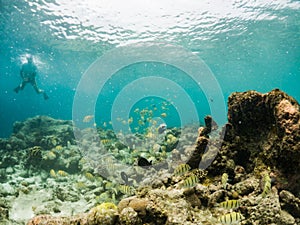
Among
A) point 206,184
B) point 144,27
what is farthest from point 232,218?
point 144,27

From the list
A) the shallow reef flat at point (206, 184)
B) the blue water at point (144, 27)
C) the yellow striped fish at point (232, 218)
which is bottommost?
the yellow striped fish at point (232, 218)

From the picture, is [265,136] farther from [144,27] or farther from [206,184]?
[144,27]

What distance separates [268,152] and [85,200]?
563 centimetres

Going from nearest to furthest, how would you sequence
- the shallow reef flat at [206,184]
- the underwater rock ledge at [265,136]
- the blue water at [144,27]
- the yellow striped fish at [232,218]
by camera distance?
the yellow striped fish at [232,218]
the shallow reef flat at [206,184]
the underwater rock ledge at [265,136]
the blue water at [144,27]

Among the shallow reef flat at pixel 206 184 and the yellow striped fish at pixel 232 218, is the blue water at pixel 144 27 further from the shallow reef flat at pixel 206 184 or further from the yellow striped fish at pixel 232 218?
the yellow striped fish at pixel 232 218

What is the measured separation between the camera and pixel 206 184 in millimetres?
5828

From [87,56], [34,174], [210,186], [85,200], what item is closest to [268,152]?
[210,186]

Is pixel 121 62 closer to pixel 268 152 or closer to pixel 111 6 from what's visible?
pixel 111 6

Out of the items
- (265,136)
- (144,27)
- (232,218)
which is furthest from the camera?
(144,27)

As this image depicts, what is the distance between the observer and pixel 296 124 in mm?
4734

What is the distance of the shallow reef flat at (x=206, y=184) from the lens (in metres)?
4.20

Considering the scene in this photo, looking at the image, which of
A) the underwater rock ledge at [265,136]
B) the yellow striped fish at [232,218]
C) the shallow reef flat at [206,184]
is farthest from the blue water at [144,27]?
the yellow striped fish at [232,218]

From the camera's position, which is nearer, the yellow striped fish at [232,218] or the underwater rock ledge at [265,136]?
the yellow striped fish at [232,218]

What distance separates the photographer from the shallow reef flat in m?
4.20
